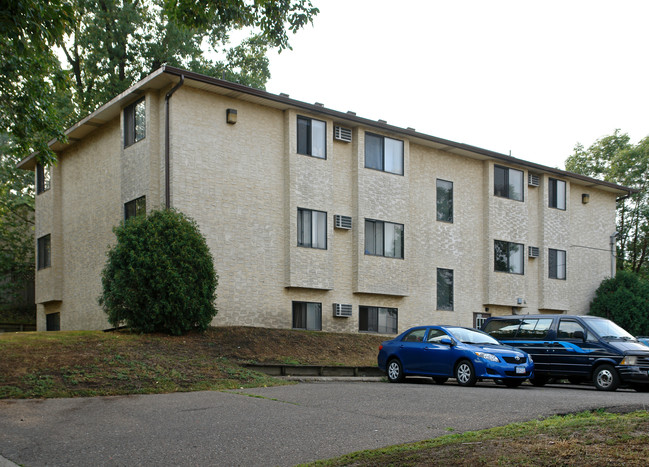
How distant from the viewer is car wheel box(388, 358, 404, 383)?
56.7 feet

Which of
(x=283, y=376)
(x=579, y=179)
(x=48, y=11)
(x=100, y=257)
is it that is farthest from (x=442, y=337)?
(x=579, y=179)

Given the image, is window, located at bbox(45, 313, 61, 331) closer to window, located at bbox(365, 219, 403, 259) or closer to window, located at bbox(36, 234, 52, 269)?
window, located at bbox(36, 234, 52, 269)

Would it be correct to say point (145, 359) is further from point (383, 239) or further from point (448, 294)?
point (448, 294)

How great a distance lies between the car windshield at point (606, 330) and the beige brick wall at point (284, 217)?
9.25m

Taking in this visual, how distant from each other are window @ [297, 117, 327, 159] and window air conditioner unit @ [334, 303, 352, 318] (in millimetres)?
5176

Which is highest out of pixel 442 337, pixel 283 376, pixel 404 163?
pixel 404 163

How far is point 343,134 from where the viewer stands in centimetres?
2536

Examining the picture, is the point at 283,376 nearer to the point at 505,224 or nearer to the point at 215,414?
the point at 215,414

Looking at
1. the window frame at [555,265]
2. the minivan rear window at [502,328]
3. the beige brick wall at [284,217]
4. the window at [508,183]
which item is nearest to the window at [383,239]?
the beige brick wall at [284,217]

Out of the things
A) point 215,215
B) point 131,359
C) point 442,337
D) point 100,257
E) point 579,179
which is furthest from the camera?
point 579,179

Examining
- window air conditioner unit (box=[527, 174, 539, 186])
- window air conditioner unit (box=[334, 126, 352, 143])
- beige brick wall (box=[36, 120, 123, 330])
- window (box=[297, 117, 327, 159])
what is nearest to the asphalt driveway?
window (box=[297, 117, 327, 159])

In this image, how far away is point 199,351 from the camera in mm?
17641

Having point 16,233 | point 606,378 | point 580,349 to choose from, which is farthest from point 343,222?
point 16,233

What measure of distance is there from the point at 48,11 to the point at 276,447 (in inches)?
334
